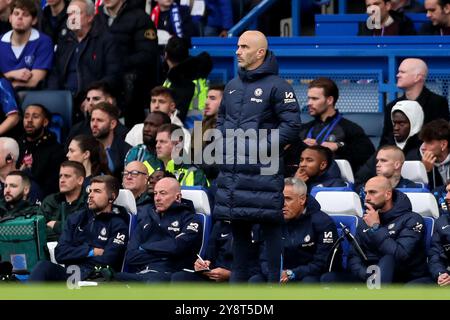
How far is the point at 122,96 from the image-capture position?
17031 mm

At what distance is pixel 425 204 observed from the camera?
13234mm

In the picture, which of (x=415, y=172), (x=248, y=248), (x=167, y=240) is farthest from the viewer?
(x=415, y=172)

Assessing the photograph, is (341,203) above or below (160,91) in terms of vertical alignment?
below

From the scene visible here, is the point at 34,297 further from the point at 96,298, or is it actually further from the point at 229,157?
the point at 229,157

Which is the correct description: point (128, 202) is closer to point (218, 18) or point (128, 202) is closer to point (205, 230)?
point (205, 230)

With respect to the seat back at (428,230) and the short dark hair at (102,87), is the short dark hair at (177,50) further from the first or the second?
the seat back at (428,230)

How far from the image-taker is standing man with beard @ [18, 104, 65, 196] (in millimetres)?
16109

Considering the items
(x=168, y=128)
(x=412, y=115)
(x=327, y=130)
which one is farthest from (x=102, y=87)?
(x=412, y=115)

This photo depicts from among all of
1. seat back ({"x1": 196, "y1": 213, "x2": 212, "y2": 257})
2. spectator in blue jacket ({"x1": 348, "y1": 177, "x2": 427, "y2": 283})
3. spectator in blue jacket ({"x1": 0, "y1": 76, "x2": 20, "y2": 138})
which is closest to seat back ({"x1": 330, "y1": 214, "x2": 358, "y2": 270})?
spectator in blue jacket ({"x1": 348, "y1": 177, "x2": 427, "y2": 283})

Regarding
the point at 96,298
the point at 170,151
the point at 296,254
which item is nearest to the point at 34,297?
the point at 96,298

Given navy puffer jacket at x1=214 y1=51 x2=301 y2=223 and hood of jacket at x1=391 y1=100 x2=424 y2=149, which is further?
hood of jacket at x1=391 y1=100 x2=424 y2=149

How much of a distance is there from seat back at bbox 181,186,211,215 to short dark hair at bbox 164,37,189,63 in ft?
10.3

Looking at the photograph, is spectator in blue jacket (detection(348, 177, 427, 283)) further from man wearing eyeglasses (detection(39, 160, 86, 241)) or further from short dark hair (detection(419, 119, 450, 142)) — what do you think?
man wearing eyeglasses (detection(39, 160, 86, 241))

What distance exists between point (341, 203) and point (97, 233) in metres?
2.23
